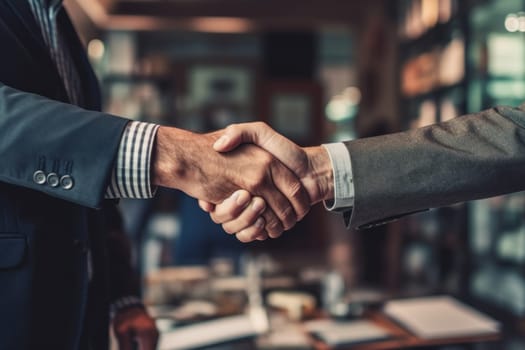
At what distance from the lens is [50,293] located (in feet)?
3.17

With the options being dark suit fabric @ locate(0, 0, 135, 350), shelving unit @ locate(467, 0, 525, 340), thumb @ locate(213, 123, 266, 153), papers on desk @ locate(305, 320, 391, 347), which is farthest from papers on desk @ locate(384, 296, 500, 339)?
shelving unit @ locate(467, 0, 525, 340)

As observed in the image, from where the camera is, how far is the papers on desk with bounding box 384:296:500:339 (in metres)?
1.61

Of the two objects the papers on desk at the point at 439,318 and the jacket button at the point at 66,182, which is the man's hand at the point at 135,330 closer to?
the jacket button at the point at 66,182

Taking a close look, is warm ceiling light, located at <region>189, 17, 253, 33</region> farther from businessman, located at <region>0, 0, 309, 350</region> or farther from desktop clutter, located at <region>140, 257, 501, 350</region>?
businessman, located at <region>0, 0, 309, 350</region>

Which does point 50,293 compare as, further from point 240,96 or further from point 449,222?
point 240,96

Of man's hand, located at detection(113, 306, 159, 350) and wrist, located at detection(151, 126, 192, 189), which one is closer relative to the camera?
wrist, located at detection(151, 126, 192, 189)

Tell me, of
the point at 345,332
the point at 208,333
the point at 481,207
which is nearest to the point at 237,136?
the point at 208,333

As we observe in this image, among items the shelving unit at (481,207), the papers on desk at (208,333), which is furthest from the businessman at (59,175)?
the shelving unit at (481,207)

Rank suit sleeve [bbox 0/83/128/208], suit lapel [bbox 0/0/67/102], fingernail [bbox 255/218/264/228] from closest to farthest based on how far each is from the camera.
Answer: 1. suit sleeve [bbox 0/83/128/208]
2. suit lapel [bbox 0/0/67/102]
3. fingernail [bbox 255/218/264/228]

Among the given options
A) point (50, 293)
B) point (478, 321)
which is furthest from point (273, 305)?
point (50, 293)

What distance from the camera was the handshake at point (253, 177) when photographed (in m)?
1.13

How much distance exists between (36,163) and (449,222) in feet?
13.1

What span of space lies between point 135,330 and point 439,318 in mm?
985

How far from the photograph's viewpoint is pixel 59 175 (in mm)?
903
